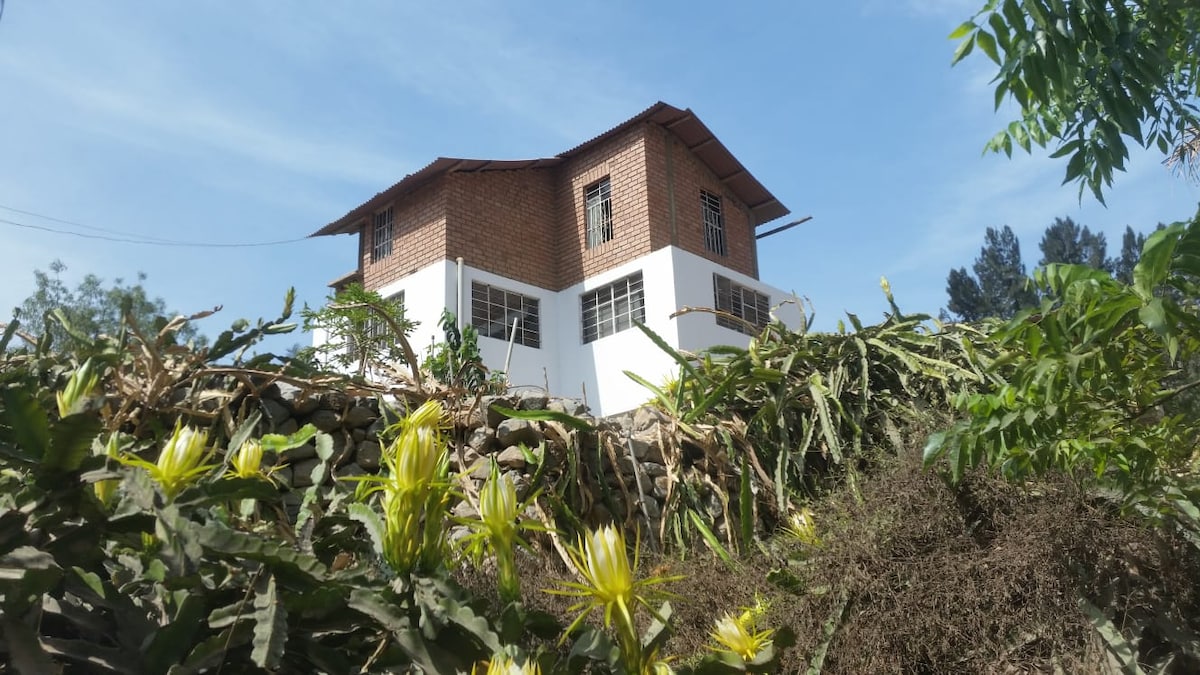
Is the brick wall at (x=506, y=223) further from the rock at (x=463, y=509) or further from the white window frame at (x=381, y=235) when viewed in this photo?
the rock at (x=463, y=509)

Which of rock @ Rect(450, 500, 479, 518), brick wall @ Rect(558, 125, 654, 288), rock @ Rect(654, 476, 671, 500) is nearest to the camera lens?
rock @ Rect(450, 500, 479, 518)

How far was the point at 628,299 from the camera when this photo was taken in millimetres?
14828

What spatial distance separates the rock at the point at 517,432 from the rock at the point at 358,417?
1.85 feet

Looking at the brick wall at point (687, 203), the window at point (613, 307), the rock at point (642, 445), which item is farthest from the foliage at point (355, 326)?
the brick wall at point (687, 203)

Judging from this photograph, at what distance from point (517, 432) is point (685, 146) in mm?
12906

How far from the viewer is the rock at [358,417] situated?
3703 millimetres

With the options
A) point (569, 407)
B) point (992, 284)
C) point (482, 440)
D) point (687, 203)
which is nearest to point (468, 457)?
point (482, 440)

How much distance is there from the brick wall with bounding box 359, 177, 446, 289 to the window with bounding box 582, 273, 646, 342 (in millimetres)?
2877

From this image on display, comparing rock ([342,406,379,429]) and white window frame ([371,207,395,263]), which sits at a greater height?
white window frame ([371,207,395,263])

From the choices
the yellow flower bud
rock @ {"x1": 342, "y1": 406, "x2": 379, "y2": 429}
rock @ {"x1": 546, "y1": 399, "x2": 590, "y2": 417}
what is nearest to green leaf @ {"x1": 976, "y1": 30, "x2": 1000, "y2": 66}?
rock @ {"x1": 546, "y1": 399, "x2": 590, "y2": 417}

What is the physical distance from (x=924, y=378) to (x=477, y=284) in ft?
35.6

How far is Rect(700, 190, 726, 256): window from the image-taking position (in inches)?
628

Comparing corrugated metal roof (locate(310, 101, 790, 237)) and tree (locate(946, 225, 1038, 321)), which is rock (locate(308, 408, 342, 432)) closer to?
corrugated metal roof (locate(310, 101, 790, 237))

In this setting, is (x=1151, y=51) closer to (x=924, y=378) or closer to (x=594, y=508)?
(x=924, y=378)
